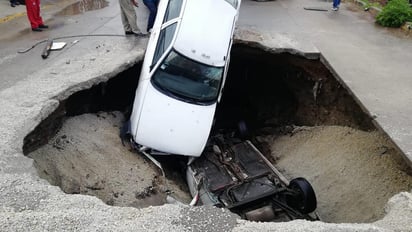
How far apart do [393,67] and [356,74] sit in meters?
Result: 1.16

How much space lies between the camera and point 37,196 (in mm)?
4305

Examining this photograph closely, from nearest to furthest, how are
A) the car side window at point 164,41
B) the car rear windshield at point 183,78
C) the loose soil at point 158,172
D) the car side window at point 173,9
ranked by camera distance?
the loose soil at point 158,172 → the car rear windshield at point 183,78 → the car side window at point 164,41 → the car side window at point 173,9

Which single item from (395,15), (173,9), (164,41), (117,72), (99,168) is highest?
(173,9)

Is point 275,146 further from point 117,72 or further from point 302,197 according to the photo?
point 117,72

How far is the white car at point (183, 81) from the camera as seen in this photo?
6898 millimetres

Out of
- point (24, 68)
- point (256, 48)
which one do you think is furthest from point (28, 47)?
point (256, 48)

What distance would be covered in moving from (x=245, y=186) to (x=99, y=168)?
2.52m

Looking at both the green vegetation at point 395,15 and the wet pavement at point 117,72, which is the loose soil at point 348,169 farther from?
the green vegetation at point 395,15

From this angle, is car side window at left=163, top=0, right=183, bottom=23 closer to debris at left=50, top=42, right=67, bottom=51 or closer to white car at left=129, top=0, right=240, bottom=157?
white car at left=129, top=0, right=240, bottom=157

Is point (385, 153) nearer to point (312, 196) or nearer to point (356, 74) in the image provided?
point (312, 196)

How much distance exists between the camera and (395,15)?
12.4m

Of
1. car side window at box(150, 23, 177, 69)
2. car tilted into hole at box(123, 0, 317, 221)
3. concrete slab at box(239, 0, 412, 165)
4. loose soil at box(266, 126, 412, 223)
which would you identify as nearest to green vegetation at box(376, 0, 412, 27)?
concrete slab at box(239, 0, 412, 165)

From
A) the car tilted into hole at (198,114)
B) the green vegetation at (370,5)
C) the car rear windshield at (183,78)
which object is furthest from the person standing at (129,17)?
the green vegetation at (370,5)

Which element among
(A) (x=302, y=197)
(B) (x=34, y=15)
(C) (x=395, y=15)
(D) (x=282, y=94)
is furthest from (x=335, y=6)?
(A) (x=302, y=197)
